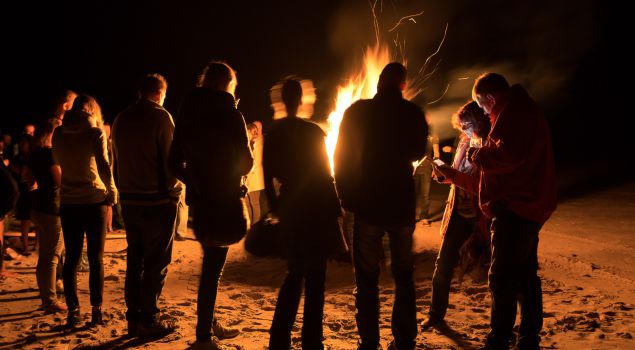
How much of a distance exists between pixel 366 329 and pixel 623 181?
14141mm

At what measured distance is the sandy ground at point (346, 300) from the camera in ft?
13.7

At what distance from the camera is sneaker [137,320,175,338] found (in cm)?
419

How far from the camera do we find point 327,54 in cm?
2902

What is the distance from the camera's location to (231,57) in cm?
3014

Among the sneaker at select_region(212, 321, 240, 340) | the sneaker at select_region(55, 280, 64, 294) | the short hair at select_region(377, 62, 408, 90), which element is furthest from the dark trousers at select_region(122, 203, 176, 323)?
the short hair at select_region(377, 62, 408, 90)

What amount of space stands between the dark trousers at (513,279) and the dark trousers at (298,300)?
1.35 meters

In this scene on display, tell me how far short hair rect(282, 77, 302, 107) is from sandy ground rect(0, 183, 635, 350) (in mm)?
2052

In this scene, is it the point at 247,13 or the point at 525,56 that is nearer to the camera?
the point at 525,56

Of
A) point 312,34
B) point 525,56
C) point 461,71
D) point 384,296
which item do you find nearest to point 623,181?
point 525,56

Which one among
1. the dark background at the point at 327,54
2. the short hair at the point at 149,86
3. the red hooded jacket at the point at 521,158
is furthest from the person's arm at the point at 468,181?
the dark background at the point at 327,54

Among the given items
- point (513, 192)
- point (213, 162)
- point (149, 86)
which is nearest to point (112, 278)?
point (149, 86)

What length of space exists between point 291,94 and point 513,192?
1801 millimetres

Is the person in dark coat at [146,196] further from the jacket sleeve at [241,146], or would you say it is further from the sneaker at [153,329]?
the jacket sleeve at [241,146]

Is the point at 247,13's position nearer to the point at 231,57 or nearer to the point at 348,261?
the point at 231,57
